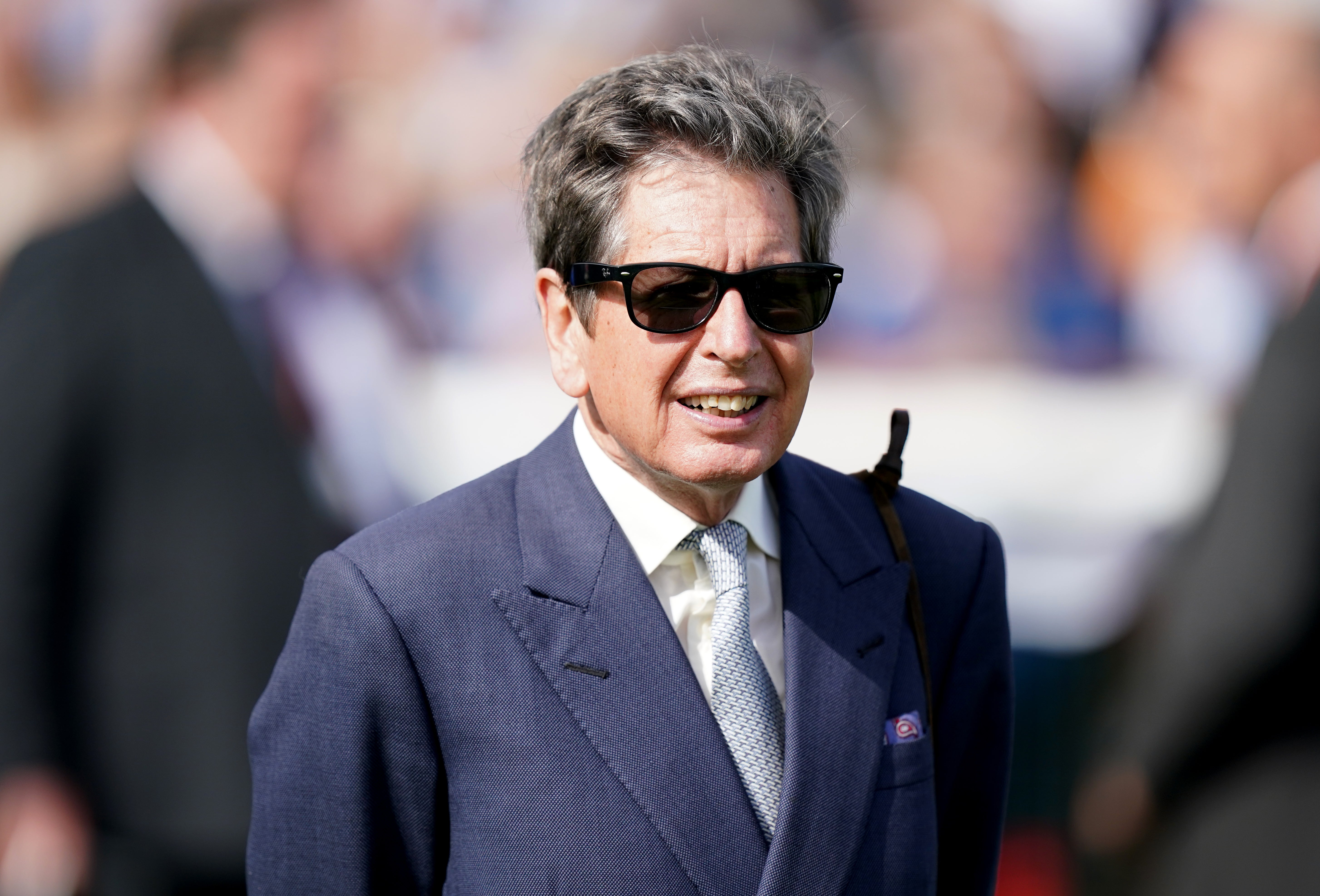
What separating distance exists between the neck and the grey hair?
0.19 m

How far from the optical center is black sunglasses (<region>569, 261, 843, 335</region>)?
1697 millimetres

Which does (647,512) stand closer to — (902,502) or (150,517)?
(902,502)

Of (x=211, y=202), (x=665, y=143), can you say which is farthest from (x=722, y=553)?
(x=211, y=202)

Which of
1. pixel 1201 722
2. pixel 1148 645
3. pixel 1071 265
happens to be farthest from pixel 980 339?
pixel 1201 722

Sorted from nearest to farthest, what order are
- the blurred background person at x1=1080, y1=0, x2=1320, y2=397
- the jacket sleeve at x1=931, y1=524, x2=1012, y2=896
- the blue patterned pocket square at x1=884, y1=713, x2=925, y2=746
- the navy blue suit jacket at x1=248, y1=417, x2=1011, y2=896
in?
the navy blue suit jacket at x1=248, y1=417, x2=1011, y2=896 → the blue patterned pocket square at x1=884, y1=713, x2=925, y2=746 → the jacket sleeve at x1=931, y1=524, x2=1012, y2=896 → the blurred background person at x1=1080, y1=0, x2=1320, y2=397

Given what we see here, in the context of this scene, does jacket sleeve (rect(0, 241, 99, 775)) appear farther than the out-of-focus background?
No

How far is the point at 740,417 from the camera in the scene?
5.76ft

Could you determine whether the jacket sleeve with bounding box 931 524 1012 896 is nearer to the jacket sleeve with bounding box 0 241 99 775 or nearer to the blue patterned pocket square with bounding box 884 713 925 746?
the blue patterned pocket square with bounding box 884 713 925 746

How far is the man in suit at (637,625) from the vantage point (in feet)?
5.49

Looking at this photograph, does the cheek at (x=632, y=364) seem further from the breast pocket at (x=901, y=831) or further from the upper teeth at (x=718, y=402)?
the breast pocket at (x=901, y=831)

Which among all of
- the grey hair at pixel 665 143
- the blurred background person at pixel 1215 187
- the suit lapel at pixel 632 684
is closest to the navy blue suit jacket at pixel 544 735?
the suit lapel at pixel 632 684

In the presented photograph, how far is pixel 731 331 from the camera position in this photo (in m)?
1.71

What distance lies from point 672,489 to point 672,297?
0.31 meters

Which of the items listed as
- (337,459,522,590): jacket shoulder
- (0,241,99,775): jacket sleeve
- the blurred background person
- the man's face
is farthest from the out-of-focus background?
the man's face
